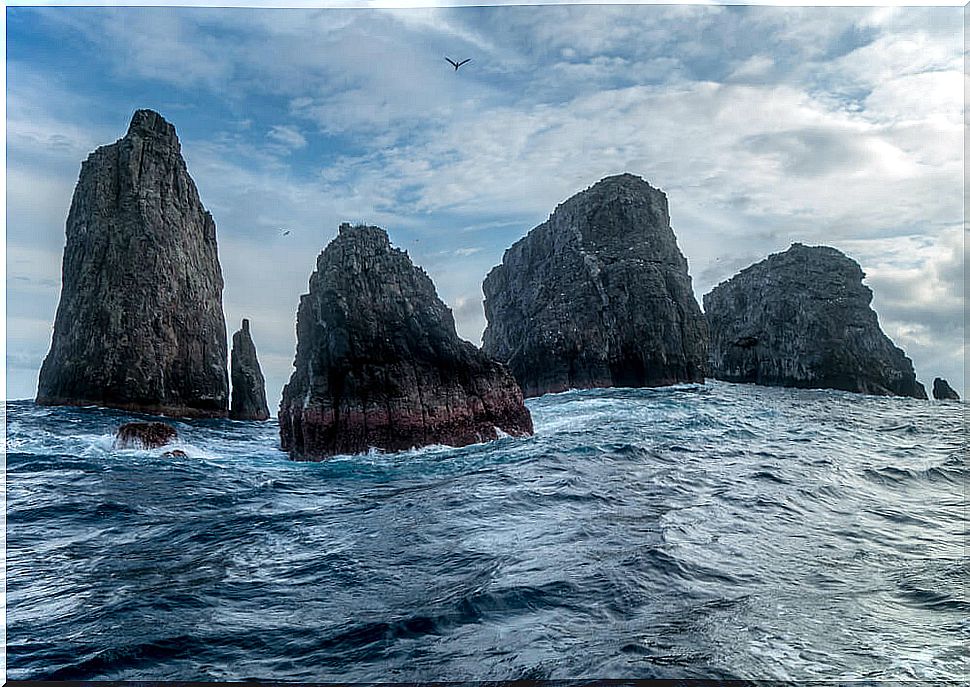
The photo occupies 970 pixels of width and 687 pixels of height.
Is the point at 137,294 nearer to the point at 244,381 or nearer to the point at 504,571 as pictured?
the point at 244,381

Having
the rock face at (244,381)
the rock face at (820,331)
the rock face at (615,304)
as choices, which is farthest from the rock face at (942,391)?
the rock face at (244,381)

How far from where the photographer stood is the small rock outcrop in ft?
41.4

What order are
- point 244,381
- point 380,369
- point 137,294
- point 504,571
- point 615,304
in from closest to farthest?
point 504,571 → point 380,369 → point 137,294 → point 244,381 → point 615,304

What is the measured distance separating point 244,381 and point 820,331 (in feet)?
110

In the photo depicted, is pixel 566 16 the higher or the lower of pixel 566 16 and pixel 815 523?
the higher

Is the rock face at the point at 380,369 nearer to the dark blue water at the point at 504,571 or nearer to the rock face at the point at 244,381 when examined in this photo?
the dark blue water at the point at 504,571

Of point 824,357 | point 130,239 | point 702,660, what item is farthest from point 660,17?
point 824,357

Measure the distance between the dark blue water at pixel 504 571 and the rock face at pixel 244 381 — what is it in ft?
47.8

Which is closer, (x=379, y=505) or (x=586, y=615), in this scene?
(x=586, y=615)

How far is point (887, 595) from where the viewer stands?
13.3 feet

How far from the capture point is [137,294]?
2289cm

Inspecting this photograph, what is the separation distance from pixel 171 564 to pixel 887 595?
17.3 feet

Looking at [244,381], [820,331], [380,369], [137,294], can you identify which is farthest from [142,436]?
[820,331]

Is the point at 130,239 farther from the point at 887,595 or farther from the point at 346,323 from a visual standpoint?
the point at 887,595
